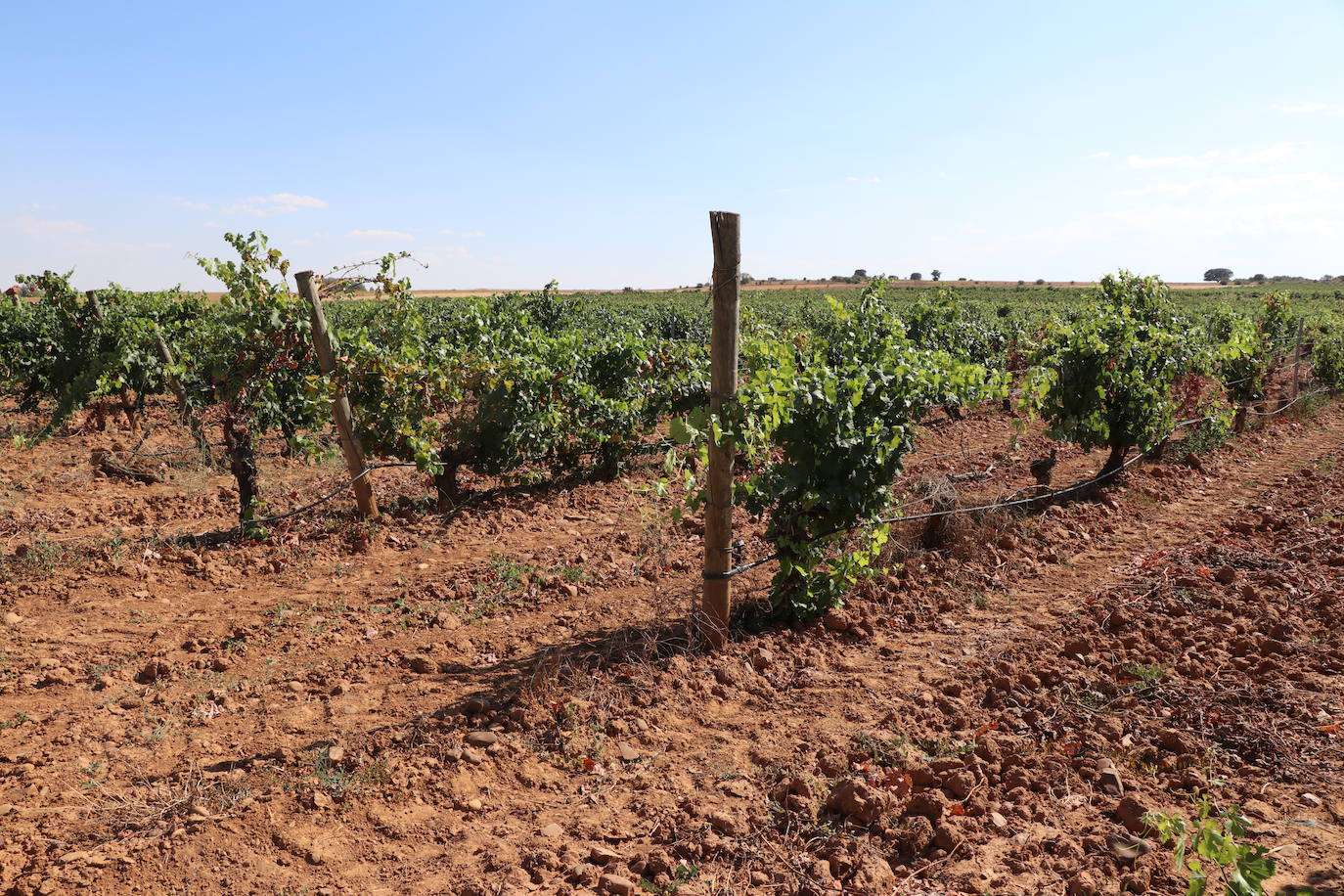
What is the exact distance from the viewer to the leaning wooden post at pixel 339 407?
654 cm

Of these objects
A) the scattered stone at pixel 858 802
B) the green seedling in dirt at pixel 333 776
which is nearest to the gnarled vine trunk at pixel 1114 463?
the scattered stone at pixel 858 802

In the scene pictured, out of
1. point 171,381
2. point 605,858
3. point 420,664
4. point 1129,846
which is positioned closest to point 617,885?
point 605,858

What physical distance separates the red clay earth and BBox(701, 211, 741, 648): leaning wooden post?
35 centimetres

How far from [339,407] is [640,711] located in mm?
4414

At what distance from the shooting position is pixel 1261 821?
9.81 feet

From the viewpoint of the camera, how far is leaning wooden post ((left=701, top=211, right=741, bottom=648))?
4.05 m

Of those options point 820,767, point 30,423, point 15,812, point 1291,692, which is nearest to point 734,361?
point 820,767

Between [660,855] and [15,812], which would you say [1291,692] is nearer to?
[660,855]

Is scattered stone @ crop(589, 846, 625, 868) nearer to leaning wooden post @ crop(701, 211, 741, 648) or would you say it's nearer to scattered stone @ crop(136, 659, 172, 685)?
leaning wooden post @ crop(701, 211, 741, 648)

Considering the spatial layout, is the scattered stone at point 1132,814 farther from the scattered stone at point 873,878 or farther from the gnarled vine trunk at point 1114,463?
the gnarled vine trunk at point 1114,463

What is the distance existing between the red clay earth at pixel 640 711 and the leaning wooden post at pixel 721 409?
1.14 feet

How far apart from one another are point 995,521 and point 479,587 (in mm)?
4538

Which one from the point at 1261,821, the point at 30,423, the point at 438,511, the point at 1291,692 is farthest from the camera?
the point at 30,423

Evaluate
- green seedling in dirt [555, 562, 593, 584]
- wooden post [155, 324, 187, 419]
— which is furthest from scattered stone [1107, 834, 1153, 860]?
wooden post [155, 324, 187, 419]
